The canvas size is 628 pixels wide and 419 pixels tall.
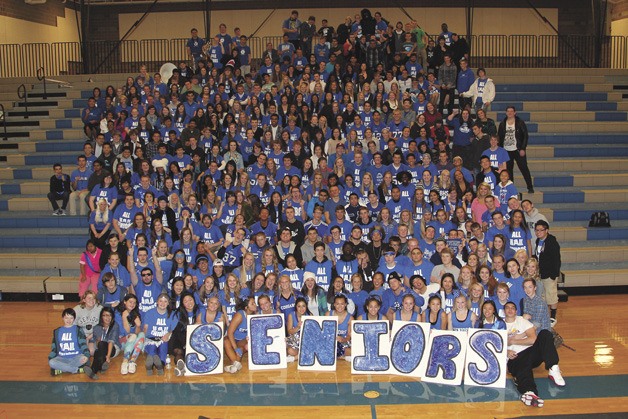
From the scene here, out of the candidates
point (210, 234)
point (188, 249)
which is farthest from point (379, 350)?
point (210, 234)

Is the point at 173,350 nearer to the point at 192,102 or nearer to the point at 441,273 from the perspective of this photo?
the point at 441,273

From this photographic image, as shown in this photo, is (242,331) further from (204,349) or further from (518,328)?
(518,328)

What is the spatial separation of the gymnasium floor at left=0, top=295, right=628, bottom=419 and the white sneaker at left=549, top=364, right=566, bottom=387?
0.31 ft

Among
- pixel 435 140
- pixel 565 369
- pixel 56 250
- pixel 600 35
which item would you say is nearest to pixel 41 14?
pixel 56 250

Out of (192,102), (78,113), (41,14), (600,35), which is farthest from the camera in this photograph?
(41,14)

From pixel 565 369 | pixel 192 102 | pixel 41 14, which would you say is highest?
pixel 41 14

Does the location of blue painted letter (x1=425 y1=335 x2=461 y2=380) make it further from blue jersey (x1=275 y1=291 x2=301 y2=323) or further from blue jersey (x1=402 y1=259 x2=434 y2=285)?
blue jersey (x1=275 y1=291 x2=301 y2=323)

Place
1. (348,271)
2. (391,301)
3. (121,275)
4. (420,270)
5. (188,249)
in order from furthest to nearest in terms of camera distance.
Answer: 1. (188,249)
2. (121,275)
3. (348,271)
4. (420,270)
5. (391,301)

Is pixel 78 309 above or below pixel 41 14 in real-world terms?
below

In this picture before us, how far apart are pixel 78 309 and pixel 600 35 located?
677 inches

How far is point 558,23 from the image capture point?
83.1 ft

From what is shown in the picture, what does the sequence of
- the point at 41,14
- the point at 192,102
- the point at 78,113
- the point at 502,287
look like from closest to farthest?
the point at 502,287, the point at 192,102, the point at 78,113, the point at 41,14

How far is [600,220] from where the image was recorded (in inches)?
539

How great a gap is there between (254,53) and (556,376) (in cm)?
1892
